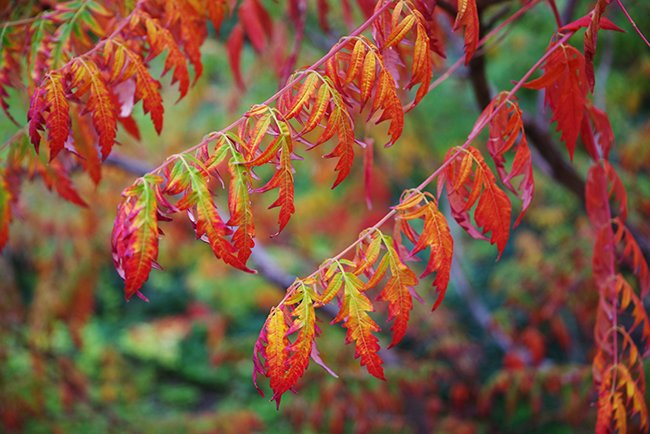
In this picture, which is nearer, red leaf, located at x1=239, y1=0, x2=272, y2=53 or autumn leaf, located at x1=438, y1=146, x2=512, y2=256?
autumn leaf, located at x1=438, y1=146, x2=512, y2=256

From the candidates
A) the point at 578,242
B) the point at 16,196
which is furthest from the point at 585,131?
the point at 578,242

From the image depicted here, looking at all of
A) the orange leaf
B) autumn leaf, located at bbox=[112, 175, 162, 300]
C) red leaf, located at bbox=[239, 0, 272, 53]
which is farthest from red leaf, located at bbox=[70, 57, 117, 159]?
red leaf, located at bbox=[239, 0, 272, 53]

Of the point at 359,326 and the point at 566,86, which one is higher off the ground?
the point at 566,86

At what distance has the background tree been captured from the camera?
95cm

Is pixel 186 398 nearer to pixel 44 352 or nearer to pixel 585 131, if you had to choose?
pixel 44 352

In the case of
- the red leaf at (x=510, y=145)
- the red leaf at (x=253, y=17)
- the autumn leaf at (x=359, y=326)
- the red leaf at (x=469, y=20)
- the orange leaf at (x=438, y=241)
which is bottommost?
the autumn leaf at (x=359, y=326)

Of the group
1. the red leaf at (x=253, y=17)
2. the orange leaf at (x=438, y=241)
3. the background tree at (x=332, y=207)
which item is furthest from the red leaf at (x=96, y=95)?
the red leaf at (x=253, y=17)

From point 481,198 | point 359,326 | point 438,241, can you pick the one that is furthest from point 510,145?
point 359,326

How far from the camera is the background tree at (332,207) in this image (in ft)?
3.10

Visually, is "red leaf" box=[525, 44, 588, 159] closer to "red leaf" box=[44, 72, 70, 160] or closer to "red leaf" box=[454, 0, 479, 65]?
"red leaf" box=[454, 0, 479, 65]

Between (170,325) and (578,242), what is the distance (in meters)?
5.50

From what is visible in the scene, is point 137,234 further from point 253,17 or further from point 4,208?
point 253,17

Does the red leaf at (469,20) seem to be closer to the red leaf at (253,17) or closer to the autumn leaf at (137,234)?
the autumn leaf at (137,234)

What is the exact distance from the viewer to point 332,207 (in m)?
5.13
